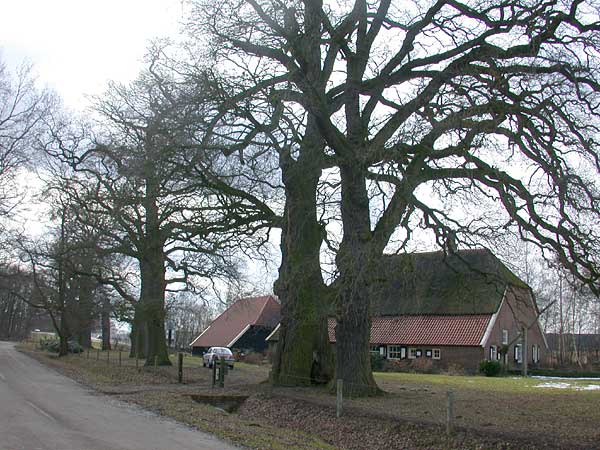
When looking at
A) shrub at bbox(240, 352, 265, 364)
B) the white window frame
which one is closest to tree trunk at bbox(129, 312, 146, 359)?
shrub at bbox(240, 352, 265, 364)

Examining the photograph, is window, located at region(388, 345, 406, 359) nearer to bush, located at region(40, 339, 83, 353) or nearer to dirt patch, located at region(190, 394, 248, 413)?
dirt patch, located at region(190, 394, 248, 413)

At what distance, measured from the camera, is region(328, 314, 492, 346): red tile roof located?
4284cm

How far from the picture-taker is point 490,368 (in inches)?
1554

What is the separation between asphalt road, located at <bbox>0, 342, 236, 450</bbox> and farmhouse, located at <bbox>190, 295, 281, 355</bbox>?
42314 mm

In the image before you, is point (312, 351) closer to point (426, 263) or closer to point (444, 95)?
point (426, 263)

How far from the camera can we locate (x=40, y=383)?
2398 centimetres

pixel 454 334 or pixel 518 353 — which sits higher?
pixel 454 334

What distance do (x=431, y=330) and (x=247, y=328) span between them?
74.5ft

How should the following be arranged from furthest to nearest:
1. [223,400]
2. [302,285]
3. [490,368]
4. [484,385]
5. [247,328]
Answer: [247,328] < [490,368] < [484,385] < [223,400] < [302,285]

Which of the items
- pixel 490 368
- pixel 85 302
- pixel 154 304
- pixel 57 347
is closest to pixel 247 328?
pixel 85 302

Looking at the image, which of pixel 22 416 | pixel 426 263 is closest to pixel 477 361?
pixel 426 263

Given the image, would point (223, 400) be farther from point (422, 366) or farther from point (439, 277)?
point (422, 366)

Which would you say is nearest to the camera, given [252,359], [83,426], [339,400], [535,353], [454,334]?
[83,426]

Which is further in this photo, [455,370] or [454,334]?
[454,334]
